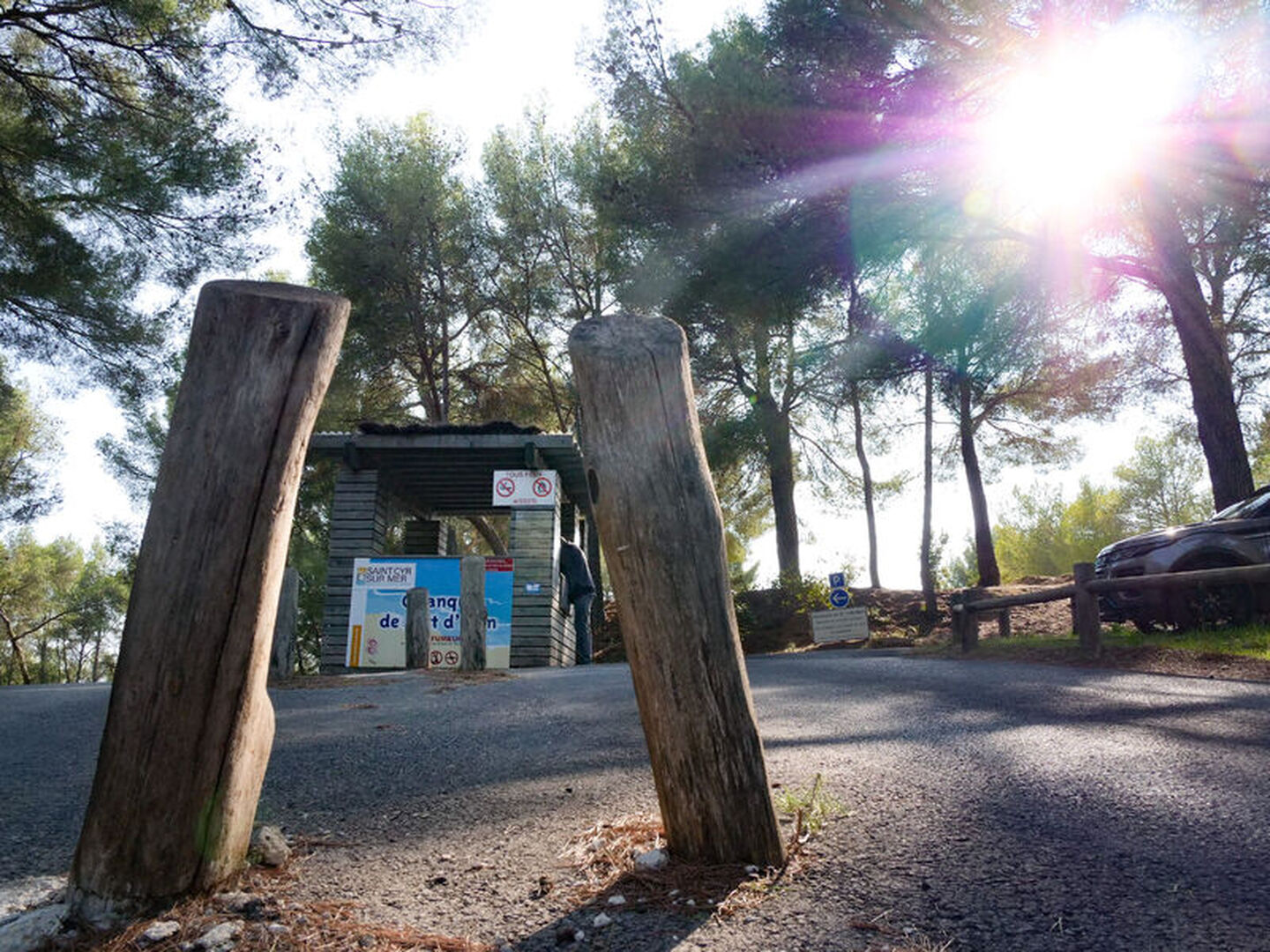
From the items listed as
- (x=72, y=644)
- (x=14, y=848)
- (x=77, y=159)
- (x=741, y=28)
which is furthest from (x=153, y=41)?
(x=72, y=644)

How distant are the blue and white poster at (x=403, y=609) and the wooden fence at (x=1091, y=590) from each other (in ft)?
20.8

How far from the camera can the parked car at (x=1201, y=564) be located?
9.28m

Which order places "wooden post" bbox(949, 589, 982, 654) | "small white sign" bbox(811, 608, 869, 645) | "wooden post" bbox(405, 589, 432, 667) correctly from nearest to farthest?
1. "wooden post" bbox(405, 589, 432, 667)
2. "wooden post" bbox(949, 589, 982, 654)
3. "small white sign" bbox(811, 608, 869, 645)

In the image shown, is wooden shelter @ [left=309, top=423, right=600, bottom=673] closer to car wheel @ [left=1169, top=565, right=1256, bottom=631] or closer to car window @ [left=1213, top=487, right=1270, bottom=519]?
car wheel @ [left=1169, top=565, right=1256, bottom=631]

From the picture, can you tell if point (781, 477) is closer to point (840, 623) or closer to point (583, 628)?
point (840, 623)

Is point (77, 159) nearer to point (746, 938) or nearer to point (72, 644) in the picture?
point (746, 938)

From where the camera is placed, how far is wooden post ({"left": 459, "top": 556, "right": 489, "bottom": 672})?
9.30 meters

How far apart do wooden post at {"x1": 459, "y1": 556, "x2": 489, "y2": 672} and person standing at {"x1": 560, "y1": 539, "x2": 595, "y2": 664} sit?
14.8ft

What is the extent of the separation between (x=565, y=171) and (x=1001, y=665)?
19.2 meters

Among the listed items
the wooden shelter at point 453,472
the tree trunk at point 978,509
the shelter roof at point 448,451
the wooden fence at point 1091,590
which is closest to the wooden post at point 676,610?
the wooden fence at point 1091,590

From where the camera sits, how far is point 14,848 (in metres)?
2.72

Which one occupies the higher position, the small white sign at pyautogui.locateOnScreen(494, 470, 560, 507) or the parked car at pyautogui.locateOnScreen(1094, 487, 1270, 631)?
the small white sign at pyautogui.locateOnScreen(494, 470, 560, 507)

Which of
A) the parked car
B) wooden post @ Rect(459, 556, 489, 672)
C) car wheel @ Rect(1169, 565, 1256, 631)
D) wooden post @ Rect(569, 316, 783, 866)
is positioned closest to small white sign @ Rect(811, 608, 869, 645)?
the parked car

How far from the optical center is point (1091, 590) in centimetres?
871
